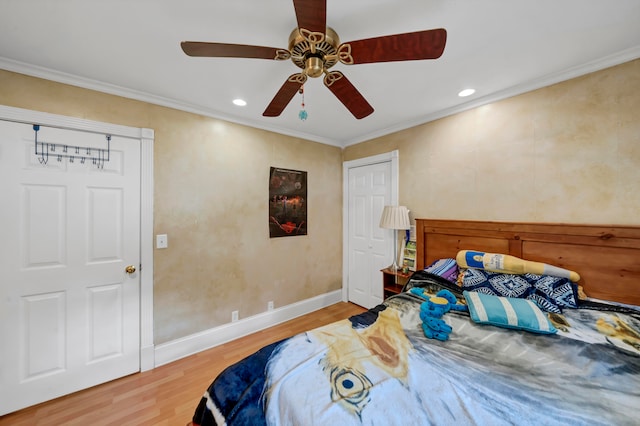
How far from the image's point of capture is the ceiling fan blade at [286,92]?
4.44ft

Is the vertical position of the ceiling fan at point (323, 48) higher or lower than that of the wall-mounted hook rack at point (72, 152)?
higher

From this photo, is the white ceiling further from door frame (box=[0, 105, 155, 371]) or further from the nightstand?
the nightstand

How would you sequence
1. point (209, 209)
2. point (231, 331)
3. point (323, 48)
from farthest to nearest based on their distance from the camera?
point (231, 331)
point (209, 209)
point (323, 48)

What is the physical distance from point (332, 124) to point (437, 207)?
61.5 inches

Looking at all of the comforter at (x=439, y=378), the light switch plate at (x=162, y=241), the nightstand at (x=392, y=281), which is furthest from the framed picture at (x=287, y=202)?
the comforter at (x=439, y=378)

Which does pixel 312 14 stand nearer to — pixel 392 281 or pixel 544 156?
pixel 544 156

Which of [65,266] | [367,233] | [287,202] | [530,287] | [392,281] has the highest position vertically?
[287,202]

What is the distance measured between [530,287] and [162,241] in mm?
3093

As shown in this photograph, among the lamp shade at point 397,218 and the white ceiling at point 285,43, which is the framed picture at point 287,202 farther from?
the lamp shade at point 397,218

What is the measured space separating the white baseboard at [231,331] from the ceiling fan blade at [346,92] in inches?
96.8

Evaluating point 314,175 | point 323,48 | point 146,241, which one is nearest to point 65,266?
point 146,241

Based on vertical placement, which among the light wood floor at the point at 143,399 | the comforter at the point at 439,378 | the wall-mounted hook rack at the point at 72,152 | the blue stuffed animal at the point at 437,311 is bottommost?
the light wood floor at the point at 143,399

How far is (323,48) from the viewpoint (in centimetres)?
120

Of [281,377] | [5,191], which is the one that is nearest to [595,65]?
[281,377]
